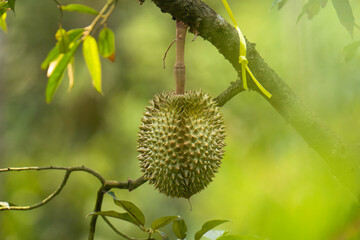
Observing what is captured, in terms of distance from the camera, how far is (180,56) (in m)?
0.97

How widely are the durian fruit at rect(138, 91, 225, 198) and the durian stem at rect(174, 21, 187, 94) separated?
0.11 feet

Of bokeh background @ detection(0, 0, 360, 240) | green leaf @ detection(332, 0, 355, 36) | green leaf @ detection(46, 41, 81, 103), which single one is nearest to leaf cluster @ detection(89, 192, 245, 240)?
green leaf @ detection(46, 41, 81, 103)

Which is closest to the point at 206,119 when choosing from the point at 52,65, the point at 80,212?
the point at 52,65

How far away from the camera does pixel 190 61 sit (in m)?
4.73

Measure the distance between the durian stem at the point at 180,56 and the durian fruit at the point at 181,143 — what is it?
0.03 m

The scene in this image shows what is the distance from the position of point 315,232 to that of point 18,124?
16.7 ft

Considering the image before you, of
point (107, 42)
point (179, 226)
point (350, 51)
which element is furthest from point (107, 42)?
point (350, 51)

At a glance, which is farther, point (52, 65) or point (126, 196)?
point (126, 196)

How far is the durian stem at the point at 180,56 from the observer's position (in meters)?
0.90

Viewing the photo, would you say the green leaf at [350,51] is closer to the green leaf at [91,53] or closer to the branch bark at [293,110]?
the branch bark at [293,110]

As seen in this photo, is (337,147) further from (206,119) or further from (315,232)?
(315,232)

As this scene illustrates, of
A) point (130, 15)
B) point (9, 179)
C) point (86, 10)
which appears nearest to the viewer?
point (86, 10)

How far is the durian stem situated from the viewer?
2.97ft

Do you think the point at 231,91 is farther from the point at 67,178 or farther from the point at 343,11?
the point at 67,178
